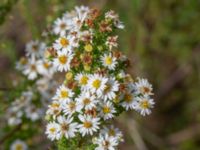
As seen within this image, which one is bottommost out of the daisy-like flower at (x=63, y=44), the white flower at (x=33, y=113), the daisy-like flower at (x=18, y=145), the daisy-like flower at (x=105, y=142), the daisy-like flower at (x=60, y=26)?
the daisy-like flower at (x=105, y=142)

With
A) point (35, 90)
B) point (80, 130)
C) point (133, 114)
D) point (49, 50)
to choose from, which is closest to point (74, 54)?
point (49, 50)

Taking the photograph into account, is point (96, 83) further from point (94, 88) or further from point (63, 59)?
point (63, 59)

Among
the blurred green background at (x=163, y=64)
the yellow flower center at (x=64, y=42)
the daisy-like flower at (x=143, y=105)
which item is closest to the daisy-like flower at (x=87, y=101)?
the daisy-like flower at (x=143, y=105)

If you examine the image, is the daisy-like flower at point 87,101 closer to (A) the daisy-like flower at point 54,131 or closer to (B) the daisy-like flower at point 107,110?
(B) the daisy-like flower at point 107,110

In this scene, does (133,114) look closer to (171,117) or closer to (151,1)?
(171,117)

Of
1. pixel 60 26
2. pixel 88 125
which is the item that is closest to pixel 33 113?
pixel 60 26

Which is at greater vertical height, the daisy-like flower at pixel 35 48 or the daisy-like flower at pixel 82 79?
the daisy-like flower at pixel 35 48

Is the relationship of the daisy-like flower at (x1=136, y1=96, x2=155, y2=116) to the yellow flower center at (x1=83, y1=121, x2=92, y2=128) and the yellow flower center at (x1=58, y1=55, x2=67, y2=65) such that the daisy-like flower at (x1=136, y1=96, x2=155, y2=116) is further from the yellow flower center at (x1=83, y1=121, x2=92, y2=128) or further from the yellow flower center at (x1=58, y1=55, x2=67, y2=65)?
the yellow flower center at (x1=58, y1=55, x2=67, y2=65)
